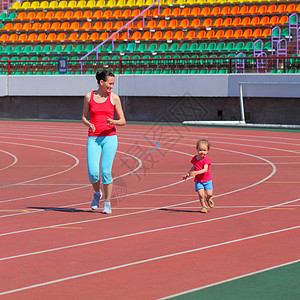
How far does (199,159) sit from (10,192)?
3.71 meters

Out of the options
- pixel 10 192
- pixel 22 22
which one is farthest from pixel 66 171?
pixel 22 22

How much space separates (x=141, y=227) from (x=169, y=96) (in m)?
21.2

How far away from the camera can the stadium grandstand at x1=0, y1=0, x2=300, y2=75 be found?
29.7m

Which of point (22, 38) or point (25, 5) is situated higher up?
point (25, 5)

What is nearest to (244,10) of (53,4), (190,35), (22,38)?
(190,35)

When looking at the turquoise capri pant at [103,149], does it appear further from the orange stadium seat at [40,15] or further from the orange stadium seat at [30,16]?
the orange stadium seat at [30,16]

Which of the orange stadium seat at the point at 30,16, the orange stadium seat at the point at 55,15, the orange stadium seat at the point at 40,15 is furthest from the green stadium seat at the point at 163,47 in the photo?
the orange stadium seat at the point at 30,16

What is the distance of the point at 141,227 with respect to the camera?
28.3 feet

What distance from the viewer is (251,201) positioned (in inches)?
420

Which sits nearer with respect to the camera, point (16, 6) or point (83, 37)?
point (83, 37)

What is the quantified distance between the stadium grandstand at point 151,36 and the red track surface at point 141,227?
484 inches

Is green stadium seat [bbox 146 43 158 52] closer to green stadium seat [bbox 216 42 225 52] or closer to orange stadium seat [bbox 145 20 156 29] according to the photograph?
orange stadium seat [bbox 145 20 156 29]

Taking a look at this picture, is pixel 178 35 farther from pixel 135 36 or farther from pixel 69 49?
pixel 69 49

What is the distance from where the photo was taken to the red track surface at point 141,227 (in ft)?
20.2
